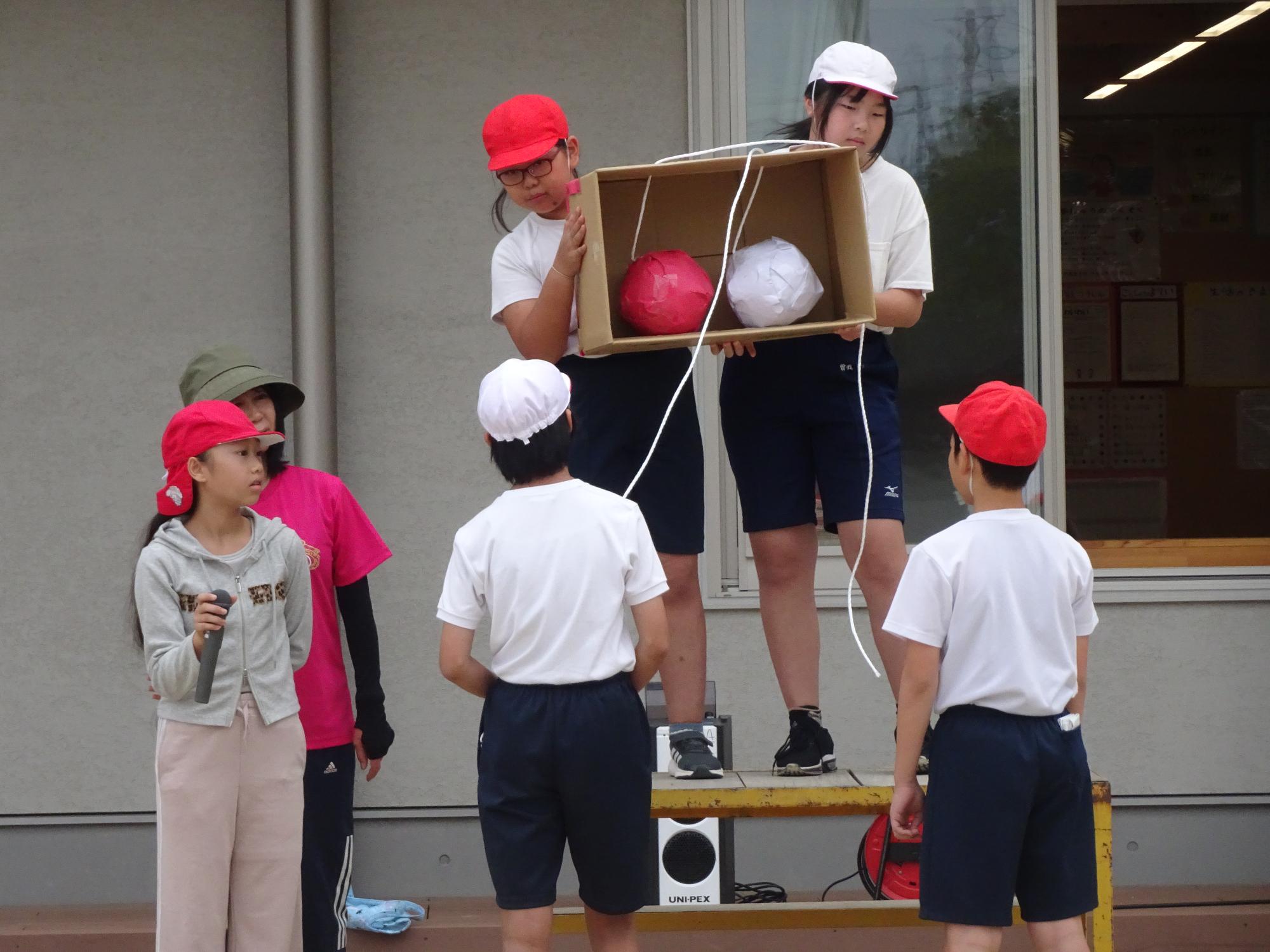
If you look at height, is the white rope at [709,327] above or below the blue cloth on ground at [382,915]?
above

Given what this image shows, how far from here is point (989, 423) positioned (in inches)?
102

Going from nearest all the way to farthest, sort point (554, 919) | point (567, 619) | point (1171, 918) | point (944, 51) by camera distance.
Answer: point (567, 619), point (554, 919), point (1171, 918), point (944, 51)

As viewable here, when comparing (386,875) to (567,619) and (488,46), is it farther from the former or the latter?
(488,46)

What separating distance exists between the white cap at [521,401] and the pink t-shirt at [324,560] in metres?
0.63

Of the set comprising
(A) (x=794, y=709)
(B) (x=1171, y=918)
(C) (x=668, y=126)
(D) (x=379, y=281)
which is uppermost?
(C) (x=668, y=126)

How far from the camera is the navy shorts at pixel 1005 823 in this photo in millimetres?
2508

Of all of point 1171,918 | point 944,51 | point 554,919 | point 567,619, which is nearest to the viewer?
point 567,619

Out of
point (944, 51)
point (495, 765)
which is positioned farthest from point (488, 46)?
point (495, 765)

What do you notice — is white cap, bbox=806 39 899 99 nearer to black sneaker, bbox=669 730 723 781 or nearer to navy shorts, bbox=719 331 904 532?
navy shorts, bbox=719 331 904 532

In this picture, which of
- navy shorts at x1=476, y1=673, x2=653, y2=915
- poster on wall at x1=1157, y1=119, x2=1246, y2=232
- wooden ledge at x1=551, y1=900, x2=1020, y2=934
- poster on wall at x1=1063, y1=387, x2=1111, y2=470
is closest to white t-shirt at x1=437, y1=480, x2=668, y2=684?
navy shorts at x1=476, y1=673, x2=653, y2=915

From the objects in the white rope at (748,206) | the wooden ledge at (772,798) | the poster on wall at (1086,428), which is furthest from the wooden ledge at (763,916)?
the poster on wall at (1086,428)

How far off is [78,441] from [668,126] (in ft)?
7.51

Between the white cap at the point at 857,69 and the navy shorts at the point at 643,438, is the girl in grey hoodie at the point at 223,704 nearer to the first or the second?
the navy shorts at the point at 643,438

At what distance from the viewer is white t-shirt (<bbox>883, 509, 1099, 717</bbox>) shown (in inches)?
99.6
